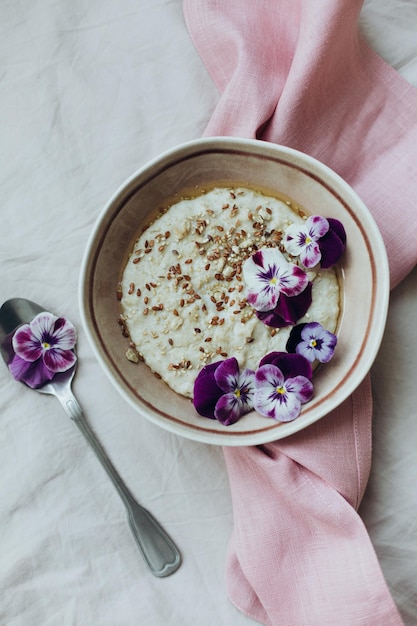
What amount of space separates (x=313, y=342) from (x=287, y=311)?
62 mm

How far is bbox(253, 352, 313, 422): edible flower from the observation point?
36.5 inches

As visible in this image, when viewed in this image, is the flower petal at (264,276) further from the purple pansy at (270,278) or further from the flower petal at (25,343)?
the flower petal at (25,343)

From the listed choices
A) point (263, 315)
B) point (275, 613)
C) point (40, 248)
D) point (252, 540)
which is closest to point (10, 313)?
point (40, 248)

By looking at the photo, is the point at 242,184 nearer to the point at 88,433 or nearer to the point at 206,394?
the point at 206,394

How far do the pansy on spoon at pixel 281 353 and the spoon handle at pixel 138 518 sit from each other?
208 millimetres

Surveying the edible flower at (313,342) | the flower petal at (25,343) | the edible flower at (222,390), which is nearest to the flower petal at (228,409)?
the edible flower at (222,390)

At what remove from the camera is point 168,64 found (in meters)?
1.07

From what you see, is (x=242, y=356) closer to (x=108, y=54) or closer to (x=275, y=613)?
(x=275, y=613)

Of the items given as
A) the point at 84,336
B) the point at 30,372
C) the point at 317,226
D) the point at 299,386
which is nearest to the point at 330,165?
the point at 317,226

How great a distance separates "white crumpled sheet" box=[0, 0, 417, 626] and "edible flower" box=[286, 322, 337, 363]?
0.49 ft

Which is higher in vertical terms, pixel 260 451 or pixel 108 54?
pixel 108 54

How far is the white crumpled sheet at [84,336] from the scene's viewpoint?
1045 millimetres

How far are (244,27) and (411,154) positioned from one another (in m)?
0.35

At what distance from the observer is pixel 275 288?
0.94m
